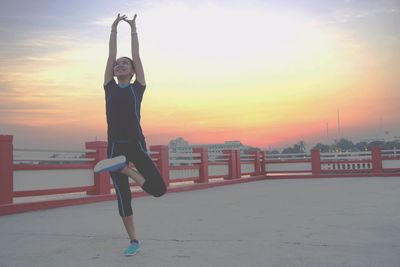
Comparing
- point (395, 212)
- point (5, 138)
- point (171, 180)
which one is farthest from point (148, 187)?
point (171, 180)

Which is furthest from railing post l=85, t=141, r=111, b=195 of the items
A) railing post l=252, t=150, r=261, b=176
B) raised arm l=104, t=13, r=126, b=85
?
railing post l=252, t=150, r=261, b=176

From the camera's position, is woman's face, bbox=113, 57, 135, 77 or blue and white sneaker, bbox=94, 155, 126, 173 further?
woman's face, bbox=113, 57, 135, 77

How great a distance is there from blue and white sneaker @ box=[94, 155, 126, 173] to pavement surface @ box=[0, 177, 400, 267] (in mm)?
717

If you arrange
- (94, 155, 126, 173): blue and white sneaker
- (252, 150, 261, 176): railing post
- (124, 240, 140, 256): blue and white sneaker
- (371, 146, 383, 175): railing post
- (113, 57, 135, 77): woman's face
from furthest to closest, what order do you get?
(252, 150, 261, 176): railing post
(371, 146, 383, 175): railing post
(113, 57, 135, 77): woman's face
(124, 240, 140, 256): blue and white sneaker
(94, 155, 126, 173): blue and white sneaker

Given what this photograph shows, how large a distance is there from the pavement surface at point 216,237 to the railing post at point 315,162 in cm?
1214

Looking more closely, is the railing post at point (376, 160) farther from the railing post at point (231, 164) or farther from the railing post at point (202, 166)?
the railing post at point (202, 166)

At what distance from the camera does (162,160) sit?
454 inches

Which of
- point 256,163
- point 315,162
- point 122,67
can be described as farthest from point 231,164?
point 122,67

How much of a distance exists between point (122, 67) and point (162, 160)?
787 cm

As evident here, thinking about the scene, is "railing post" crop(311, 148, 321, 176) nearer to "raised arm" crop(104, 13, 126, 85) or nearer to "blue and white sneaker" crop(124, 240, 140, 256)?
"raised arm" crop(104, 13, 126, 85)

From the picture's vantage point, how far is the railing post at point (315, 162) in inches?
740

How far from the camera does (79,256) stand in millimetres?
3613

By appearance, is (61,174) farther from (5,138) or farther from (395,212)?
(395,212)

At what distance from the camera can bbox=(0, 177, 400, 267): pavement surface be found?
3383 millimetres
